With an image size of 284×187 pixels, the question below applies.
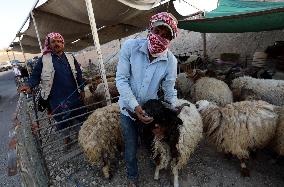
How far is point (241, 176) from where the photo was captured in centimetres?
377

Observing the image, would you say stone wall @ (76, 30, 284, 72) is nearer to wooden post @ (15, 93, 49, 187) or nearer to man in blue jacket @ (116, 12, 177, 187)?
man in blue jacket @ (116, 12, 177, 187)

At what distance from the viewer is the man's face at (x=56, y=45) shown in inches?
176

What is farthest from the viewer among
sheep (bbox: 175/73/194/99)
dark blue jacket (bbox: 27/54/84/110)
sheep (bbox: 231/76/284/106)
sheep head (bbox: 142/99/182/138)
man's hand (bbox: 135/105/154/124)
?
sheep (bbox: 175/73/194/99)

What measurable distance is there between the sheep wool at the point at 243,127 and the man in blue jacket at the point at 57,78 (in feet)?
7.44

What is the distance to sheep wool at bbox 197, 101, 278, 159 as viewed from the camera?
3.70 metres

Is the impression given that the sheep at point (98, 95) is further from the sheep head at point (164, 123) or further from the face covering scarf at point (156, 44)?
the face covering scarf at point (156, 44)

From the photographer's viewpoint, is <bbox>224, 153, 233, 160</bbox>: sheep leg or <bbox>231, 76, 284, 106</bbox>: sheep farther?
<bbox>231, 76, 284, 106</bbox>: sheep

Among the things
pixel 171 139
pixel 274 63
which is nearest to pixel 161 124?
pixel 171 139

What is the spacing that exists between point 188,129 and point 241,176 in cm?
95

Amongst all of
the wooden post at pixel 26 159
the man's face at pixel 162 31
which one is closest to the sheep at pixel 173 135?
the man's face at pixel 162 31

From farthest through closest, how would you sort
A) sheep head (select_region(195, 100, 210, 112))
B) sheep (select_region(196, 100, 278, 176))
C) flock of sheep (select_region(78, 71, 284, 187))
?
sheep head (select_region(195, 100, 210, 112)), sheep (select_region(196, 100, 278, 176)), flock of sheep (select_region(78, 71, 284, 187))

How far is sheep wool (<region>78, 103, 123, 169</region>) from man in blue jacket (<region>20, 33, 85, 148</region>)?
579 mm

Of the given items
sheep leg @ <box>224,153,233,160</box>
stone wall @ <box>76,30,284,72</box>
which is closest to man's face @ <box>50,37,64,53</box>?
sheep leg @ <box>224,153,233,160</box>

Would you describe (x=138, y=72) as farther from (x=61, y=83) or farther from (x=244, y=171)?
(x=61, y=83)
